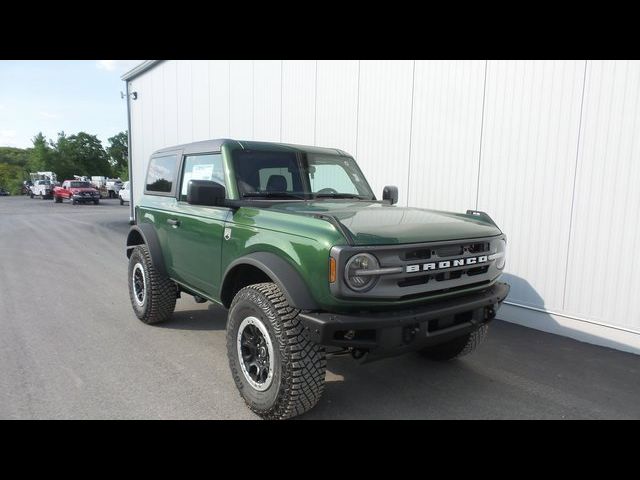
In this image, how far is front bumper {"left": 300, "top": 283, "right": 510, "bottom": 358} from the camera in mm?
2596

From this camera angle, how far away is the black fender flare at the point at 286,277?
109 inches

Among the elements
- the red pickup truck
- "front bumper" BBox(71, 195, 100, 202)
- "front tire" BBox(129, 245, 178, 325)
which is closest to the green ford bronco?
"front tire" BBox(129, 245, 178, 325)

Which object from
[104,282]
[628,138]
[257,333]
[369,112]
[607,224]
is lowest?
[104,282]

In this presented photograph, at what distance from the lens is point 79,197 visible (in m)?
30.3

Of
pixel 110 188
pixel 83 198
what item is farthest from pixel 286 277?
pixel 110 188

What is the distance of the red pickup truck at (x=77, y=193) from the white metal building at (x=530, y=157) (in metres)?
28.0

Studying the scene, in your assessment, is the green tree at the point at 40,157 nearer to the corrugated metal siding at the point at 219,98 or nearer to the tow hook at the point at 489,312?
the corrugated metal siding at the point at 219,98

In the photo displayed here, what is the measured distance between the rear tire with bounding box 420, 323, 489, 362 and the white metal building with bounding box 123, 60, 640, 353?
1.84m

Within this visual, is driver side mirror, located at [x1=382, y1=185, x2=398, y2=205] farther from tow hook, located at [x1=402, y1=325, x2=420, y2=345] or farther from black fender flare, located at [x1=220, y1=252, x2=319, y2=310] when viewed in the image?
tow hook, located at [x1=402, y1=325, x2=420, y2=345]

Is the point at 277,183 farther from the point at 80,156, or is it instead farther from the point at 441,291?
the point at 80,156
